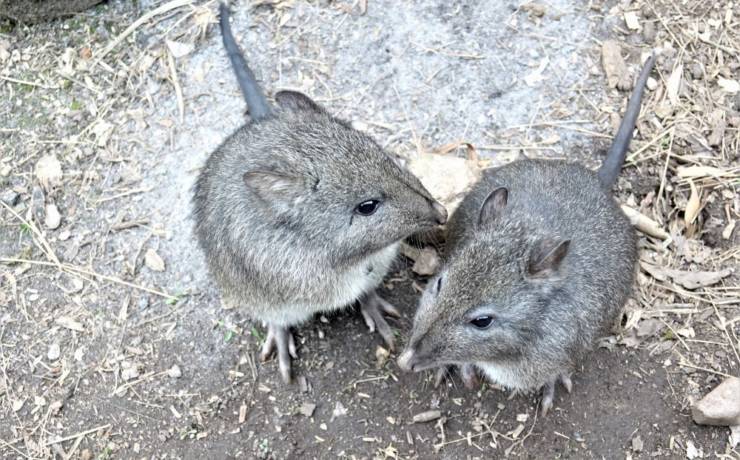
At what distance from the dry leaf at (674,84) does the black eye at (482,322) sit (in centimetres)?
307

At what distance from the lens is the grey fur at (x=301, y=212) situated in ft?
14.0

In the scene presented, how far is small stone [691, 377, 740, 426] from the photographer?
4.75m

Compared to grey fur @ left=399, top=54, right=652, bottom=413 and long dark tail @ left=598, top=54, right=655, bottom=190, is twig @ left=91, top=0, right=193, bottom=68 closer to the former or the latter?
grey fur @ left=399, top=54, right=652, bottom=413

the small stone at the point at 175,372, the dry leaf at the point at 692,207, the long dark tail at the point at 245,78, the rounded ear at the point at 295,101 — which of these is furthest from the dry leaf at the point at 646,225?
the small stone at the point at 175,372

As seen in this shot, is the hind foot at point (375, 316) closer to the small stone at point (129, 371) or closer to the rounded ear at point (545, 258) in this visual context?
the rounded ear at point (545, 258)

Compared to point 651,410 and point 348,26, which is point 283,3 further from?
point 651,410

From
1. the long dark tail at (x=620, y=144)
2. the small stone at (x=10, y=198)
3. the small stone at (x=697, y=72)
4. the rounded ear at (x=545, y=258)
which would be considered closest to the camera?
the rounded ear at (x=545, y=258)

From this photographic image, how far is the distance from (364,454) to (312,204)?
1825mm

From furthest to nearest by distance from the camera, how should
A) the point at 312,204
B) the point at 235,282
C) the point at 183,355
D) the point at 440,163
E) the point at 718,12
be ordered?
the point at 718,12
the point at 440,163
the point at 183,355
the point at 235,282
the point at 312,204

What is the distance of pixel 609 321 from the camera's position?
16.0 ft

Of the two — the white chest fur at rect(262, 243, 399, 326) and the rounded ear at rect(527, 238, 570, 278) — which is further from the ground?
the rounded ear at rect(527, 238, 570, 278)

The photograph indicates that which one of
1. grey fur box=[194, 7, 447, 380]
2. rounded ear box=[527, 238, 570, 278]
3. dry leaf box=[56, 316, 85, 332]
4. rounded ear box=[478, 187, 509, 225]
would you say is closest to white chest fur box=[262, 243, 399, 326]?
grey fur box=[194, 7, 447, 380]

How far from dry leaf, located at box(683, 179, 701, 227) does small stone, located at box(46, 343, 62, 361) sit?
490 cm

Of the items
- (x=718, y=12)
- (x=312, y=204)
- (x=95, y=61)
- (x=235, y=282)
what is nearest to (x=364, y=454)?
(x=235, y=282)
